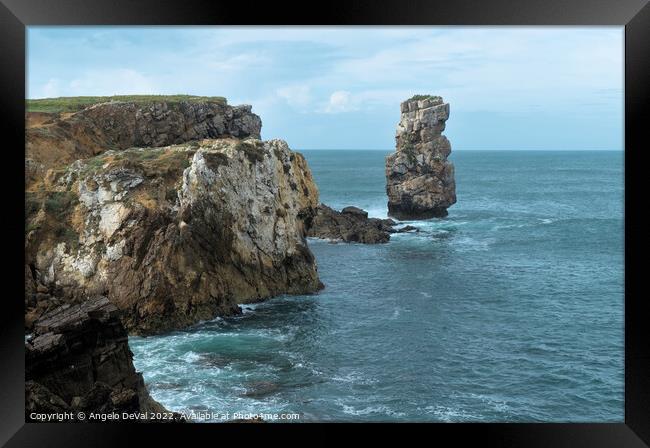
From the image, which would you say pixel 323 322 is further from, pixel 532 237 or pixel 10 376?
pixel 532 237

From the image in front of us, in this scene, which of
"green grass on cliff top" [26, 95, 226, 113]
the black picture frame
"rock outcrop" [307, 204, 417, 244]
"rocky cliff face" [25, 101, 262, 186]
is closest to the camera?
the black picture frame

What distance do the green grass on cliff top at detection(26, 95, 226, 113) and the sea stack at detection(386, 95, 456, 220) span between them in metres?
24.8

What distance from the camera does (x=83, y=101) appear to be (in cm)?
3959

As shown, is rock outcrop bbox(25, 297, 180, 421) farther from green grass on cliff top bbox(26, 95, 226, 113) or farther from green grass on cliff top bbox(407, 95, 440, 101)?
green grass on cliff top bbox(407, 95, 440, 101)

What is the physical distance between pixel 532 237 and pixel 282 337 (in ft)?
114

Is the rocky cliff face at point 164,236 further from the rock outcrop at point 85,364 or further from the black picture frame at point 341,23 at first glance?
the black picture frame at point 341,23

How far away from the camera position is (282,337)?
26172 millimetres

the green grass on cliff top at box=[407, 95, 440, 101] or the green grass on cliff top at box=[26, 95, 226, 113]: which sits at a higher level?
the green grass on cliff top at box=[407, 95, 440, 101]

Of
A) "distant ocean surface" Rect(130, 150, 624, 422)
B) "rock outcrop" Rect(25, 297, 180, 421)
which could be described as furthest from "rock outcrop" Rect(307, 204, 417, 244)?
"rock outcrop" Rect(25, 297, 180, 421)

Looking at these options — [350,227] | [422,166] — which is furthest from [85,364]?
[422,166]

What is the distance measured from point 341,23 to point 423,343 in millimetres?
18121

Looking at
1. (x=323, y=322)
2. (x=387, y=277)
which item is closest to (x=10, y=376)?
(x=323, y=322)

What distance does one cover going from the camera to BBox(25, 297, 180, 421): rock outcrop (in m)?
14.5

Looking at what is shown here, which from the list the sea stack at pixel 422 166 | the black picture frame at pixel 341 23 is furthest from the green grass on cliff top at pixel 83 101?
the black picture frame at pixel 341 23
